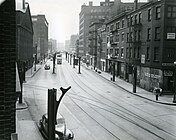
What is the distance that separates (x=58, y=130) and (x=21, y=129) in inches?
137

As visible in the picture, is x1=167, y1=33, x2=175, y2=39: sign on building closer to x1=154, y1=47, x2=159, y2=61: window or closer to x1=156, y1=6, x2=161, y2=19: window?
x1=154, y1=47, x2=159, y2=61: window

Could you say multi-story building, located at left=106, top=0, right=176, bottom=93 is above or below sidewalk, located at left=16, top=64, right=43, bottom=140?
above

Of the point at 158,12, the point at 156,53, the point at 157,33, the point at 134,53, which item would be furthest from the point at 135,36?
the point at 156,53

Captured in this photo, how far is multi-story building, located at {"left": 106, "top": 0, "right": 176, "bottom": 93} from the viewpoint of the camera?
32344 mm

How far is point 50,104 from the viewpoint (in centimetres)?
455

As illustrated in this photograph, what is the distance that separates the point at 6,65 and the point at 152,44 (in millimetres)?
32452

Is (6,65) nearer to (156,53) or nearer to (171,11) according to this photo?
(156,53)

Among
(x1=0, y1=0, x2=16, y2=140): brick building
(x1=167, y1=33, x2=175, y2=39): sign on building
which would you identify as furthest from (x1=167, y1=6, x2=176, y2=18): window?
(x1=0, y1=0, x2=16, y2=140): brick building

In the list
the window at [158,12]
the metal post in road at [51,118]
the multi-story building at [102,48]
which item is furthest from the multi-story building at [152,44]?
the metal post in road at [51,118]

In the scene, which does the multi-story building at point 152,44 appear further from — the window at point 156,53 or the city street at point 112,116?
the city street at point 112,116

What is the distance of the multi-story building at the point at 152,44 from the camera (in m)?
32.3

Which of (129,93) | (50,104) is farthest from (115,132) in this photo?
(129,93)

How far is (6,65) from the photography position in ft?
15.0

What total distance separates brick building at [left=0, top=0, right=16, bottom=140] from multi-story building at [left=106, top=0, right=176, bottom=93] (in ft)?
98.4
